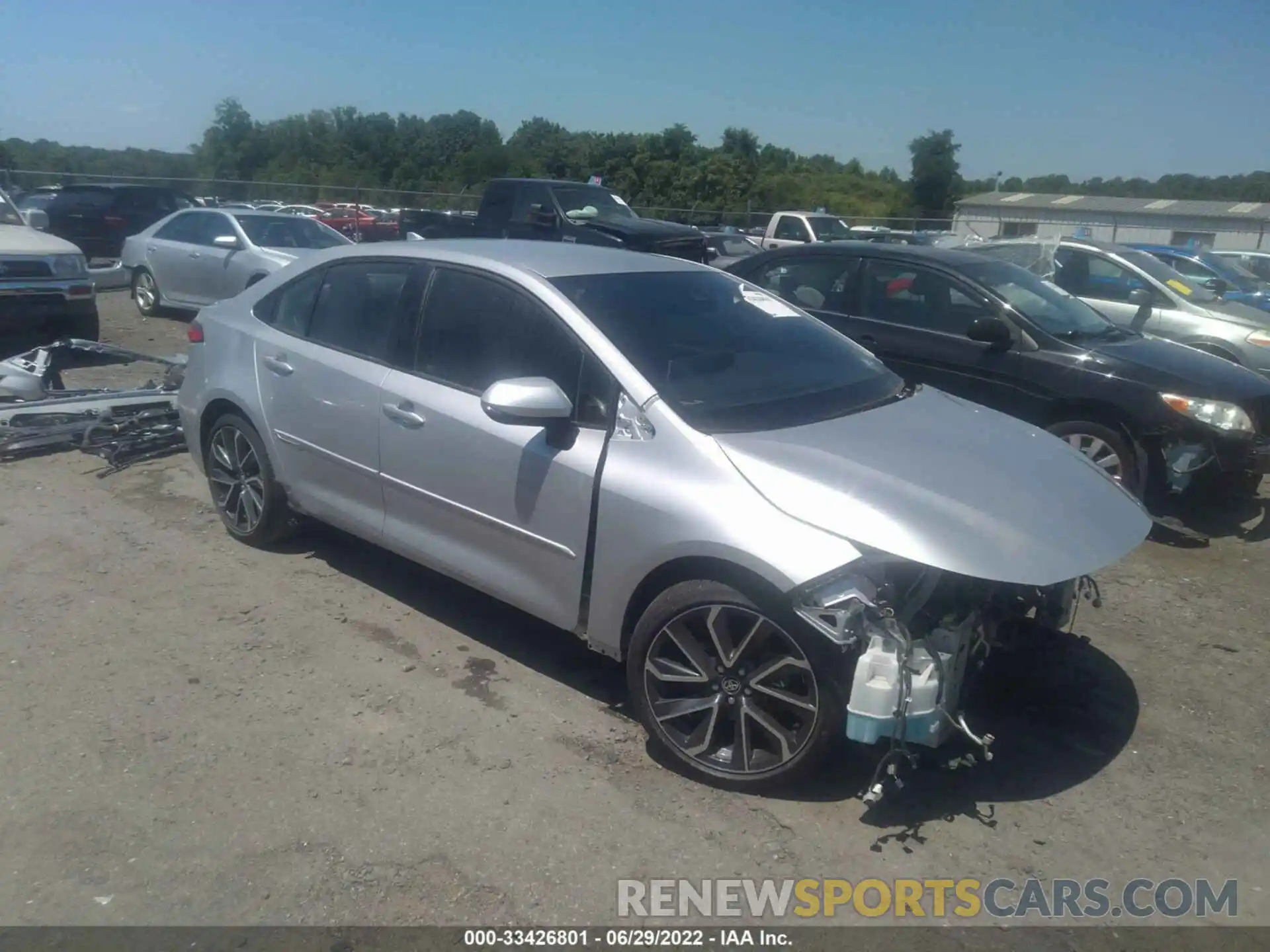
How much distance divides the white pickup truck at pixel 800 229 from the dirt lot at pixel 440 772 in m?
17.9

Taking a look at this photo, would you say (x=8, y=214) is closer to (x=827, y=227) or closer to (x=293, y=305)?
(x=293, y=305)

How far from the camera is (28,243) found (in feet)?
34.5

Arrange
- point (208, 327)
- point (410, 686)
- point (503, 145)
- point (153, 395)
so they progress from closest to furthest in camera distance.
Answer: point (410, 686) → point (208, 327) → point (153, 395) → point (503, 145)

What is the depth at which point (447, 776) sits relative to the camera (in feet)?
11.7

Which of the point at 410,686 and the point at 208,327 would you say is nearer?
the point at 410,686

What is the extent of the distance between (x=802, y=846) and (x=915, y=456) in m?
1.39

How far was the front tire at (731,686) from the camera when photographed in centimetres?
328

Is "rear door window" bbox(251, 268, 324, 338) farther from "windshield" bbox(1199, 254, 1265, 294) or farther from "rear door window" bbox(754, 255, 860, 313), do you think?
"windshield" bbox(1199, 254, 1265, 294)

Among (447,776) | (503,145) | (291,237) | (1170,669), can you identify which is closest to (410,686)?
(447,776)

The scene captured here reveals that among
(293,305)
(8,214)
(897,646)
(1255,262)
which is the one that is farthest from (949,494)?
(1255,262)

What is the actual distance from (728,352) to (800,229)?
19093mm

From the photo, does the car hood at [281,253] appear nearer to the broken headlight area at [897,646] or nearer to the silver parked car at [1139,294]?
the silver parked car at [1139,294]

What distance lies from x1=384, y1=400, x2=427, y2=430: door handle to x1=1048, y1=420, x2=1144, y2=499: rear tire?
4.15m
